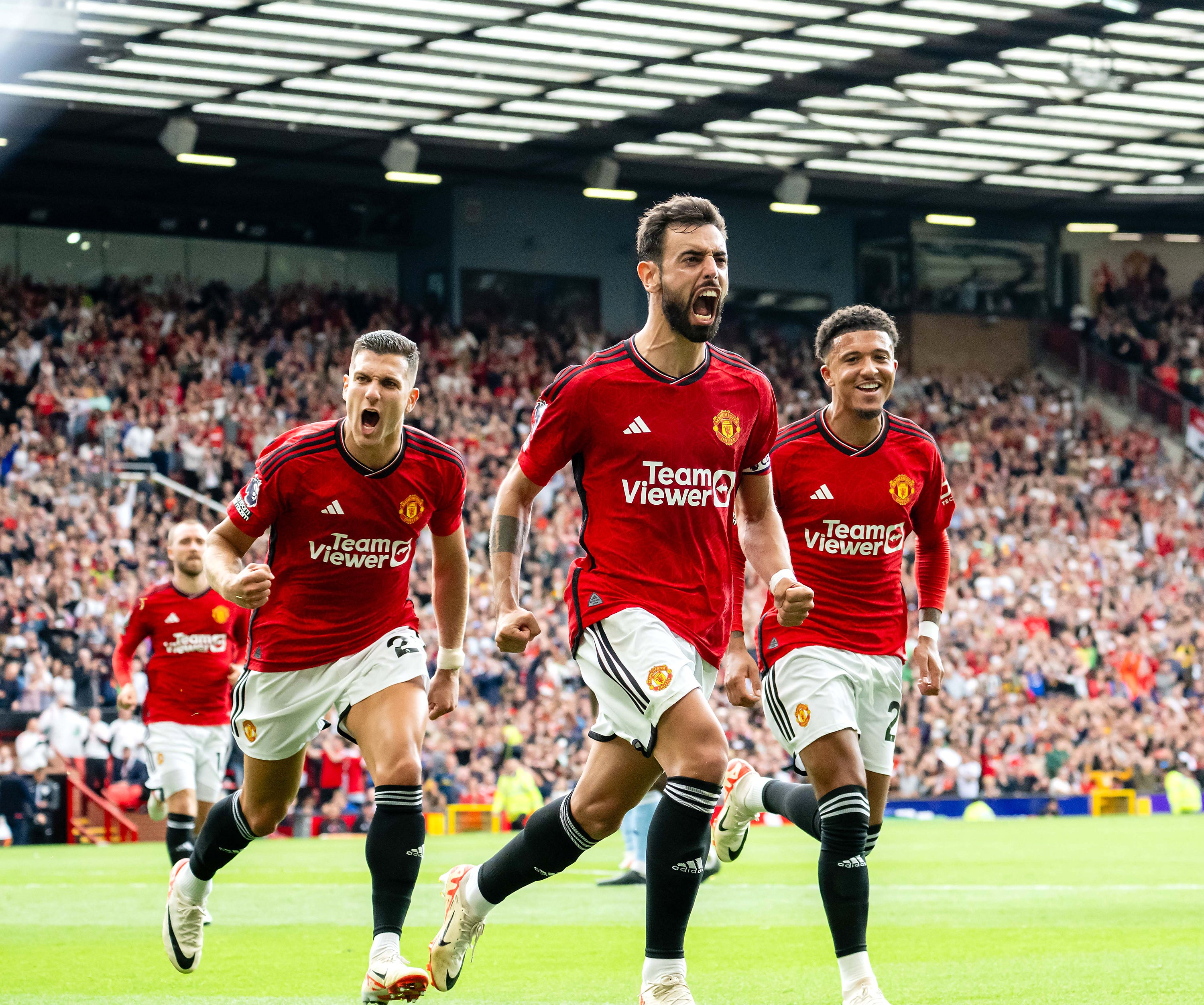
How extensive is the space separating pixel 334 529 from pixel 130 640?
21.5 ft

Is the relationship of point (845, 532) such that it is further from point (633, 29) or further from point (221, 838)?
point (633, 29)

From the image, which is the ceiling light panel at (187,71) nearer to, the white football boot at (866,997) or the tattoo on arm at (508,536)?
the tattoo on arm at (508,536)

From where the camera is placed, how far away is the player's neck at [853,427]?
26.6 feet

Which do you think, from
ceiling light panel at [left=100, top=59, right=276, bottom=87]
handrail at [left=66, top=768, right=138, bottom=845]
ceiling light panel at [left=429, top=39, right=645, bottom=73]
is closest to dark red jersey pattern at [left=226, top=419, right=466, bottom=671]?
handrail at [left=66, top=768, right=138, bottom=845]

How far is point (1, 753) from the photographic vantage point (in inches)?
892

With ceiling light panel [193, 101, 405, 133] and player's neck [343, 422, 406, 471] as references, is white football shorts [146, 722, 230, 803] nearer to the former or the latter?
player's neck [343, 422, 406, 471]

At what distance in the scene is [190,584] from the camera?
13102 mm

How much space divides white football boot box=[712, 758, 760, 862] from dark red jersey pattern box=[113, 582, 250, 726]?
14.3ft

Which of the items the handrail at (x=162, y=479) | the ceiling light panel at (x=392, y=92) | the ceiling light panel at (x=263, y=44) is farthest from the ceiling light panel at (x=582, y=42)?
the handrail at (x=162, y=479)

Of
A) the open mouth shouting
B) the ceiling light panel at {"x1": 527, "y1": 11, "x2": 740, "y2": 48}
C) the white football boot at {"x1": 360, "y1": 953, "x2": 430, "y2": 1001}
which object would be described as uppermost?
the ceiling light panel at {"x1": 527, "y1": 11, "x2": 740, "y2": 48}

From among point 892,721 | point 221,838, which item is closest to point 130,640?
point 221,838

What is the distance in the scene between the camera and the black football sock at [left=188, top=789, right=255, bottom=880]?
7.65m

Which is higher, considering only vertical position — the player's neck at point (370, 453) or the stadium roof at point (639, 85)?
the stadium roof at point (639, 85)

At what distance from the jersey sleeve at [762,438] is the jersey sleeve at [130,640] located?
7422 mm
